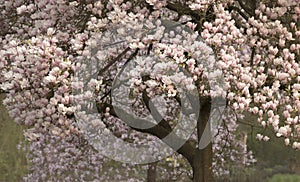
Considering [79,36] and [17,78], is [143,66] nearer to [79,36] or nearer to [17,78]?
[79,36]

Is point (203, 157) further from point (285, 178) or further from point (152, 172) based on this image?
point (285, 178)

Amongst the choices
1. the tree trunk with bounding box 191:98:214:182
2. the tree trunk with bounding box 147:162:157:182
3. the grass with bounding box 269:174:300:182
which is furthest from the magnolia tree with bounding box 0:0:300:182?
the grass with bounding box 269:174:300:182

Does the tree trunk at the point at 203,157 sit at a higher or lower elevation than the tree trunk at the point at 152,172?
higher

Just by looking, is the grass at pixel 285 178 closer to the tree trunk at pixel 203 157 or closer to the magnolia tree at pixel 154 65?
the tree trunk at pixel 203 157

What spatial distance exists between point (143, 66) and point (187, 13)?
2.36 meters

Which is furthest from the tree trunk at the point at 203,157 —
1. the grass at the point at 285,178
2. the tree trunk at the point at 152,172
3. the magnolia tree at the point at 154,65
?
the grass at the point at 285,178

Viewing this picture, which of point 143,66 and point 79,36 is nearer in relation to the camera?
point 143,66

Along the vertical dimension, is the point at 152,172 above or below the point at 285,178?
above

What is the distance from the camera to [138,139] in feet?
60.4

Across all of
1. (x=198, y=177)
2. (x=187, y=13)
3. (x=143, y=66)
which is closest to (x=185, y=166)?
(x=198, y=177)

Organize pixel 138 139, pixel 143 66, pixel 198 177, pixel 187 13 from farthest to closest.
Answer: pixel 138 139
pixel 198 177
pixel 187 13
pixel 143 66

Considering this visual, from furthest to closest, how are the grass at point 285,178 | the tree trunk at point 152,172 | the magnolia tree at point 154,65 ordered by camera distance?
the grass at point 285,178 → the tree trunk at point 152,172 → the magnolia tree at point 154,65

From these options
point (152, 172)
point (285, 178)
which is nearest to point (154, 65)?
point (152, 172)

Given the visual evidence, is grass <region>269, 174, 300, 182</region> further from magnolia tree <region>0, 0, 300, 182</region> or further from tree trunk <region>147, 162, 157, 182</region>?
magnolia tree <region>0, 0, 300, 182</region>
